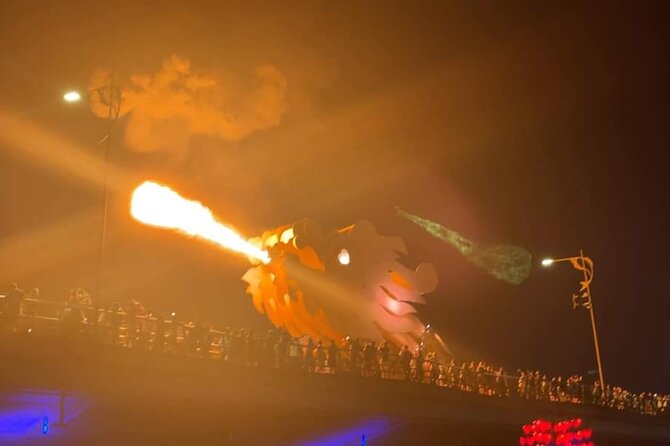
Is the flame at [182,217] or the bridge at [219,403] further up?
the flame at [182,217]

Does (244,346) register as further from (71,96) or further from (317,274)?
(317,274)

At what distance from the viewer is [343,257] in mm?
30672

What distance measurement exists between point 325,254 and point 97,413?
45.2 ft

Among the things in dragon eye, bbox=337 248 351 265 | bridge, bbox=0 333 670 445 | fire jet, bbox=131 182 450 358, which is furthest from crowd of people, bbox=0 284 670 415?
dragon eye, bbox=337 248 351 265

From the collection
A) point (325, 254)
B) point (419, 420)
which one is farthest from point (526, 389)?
point (325, 254)

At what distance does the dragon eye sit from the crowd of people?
521 centimetres

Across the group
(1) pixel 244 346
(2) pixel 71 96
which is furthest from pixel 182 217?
(2) pixel 71 96

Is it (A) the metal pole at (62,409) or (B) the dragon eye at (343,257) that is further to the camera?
(B) the dragon eye at (343,257)

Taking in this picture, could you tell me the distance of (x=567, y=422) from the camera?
2781 centimetres

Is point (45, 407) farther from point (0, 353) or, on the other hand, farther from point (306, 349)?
point (306, 349)

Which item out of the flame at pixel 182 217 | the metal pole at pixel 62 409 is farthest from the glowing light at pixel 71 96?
the flame at pixel 182 217

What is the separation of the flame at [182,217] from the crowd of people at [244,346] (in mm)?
7262

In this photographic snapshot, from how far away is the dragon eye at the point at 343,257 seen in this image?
30.6m

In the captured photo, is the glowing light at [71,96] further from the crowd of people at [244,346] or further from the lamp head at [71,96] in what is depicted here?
the crowd of people at [244,346]
